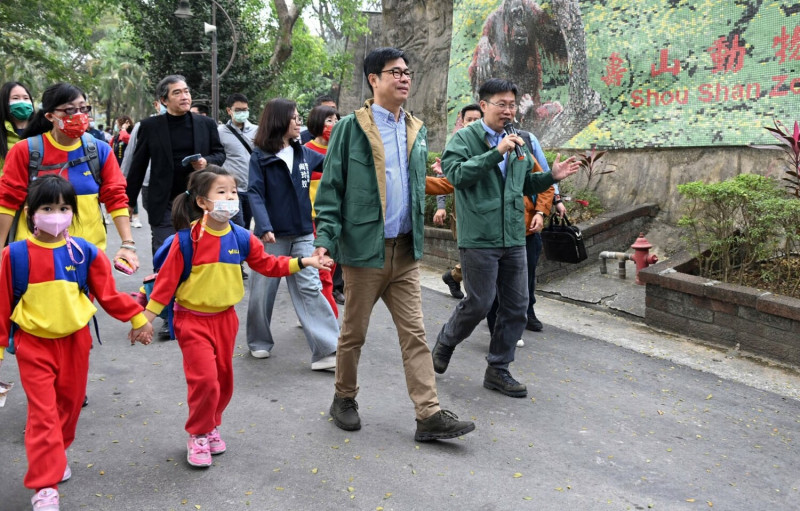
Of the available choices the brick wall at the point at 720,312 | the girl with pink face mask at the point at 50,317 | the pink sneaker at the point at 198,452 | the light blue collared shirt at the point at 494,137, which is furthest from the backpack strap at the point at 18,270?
the brick wall at the point at 720,312

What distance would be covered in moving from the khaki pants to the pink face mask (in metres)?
1.47

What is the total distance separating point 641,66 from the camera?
9.66m

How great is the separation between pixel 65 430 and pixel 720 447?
3464mm

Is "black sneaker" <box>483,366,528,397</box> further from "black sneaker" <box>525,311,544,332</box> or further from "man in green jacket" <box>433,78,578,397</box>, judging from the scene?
"black sneaker" <box>525,311,544,332</box>

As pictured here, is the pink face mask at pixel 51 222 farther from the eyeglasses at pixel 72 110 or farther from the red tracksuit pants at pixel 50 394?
the eyeglasses at pixel 72 110

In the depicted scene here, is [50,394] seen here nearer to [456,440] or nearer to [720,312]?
[456,440]

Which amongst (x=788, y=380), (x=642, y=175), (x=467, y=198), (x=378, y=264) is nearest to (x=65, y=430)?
(x=378, y=264)

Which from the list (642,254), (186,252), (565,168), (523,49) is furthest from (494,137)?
(523,49)

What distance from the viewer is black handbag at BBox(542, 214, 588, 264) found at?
6793 mm

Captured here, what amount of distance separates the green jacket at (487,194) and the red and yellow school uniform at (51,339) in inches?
88.4

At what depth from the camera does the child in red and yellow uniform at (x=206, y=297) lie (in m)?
3.79

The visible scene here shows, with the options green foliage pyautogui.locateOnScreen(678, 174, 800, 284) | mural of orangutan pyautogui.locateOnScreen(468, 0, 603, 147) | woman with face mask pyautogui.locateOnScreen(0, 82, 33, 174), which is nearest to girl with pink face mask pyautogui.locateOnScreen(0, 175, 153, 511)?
woman with face mask pyautogui.locateOnScreen(0, 82, 33, 174)

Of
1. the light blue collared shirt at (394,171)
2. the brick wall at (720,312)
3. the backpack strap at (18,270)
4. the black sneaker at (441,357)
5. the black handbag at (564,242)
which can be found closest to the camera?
the backpack strap at (18,270)

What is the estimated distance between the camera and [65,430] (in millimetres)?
3545
